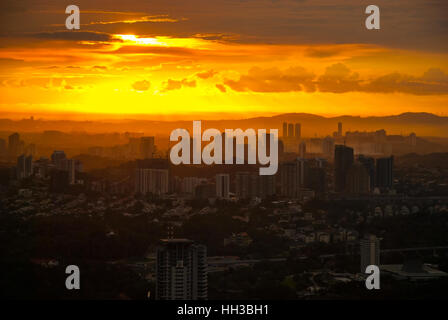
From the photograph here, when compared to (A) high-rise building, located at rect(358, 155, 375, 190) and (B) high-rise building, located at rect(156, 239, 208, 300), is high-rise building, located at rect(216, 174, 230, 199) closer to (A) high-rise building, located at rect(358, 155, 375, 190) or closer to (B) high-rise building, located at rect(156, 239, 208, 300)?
(A) high-rise building, located at rect(358, 155, 375, 190)

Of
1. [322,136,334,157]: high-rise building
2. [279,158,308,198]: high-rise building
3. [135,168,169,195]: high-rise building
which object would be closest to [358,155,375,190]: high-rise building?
[322,136,334,157]: high-rise building

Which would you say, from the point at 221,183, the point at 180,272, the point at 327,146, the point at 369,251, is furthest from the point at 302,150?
the point at 180,272

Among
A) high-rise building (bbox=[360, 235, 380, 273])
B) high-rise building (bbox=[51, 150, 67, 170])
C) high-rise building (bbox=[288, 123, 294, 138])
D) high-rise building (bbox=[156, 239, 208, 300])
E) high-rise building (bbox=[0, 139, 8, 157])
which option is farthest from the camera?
high-rise building (bbox=[51, 150, 67, 170])

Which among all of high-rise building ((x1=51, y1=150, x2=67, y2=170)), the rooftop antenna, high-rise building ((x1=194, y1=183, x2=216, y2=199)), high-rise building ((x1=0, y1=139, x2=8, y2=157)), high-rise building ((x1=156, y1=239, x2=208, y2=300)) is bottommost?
high-rise building ((x1=156, y1=239, x2=208, y2=300))

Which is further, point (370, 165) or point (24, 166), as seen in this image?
point (370, 165)

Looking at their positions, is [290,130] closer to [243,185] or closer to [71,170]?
[243,185]
